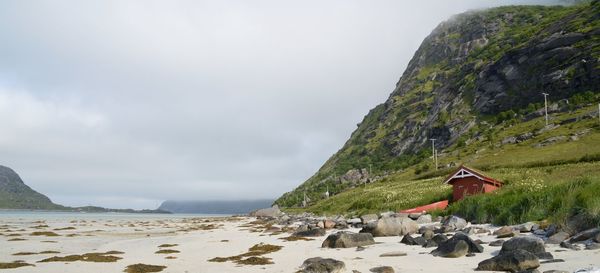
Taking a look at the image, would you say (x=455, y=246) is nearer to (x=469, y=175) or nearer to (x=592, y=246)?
(x=592, y=246)

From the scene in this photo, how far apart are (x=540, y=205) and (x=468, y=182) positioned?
1994 centimetres

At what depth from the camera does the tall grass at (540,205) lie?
16.6 m

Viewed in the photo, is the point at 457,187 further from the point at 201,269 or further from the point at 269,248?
the point at 201,269

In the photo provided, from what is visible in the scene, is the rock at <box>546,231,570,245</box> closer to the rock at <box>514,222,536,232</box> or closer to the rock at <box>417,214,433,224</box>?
the rock at <box>514,222,536,232</box>

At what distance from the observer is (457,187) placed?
138 feet

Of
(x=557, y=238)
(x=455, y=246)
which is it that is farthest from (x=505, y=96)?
(x=455, y=246)

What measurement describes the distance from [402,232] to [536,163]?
2063 inches

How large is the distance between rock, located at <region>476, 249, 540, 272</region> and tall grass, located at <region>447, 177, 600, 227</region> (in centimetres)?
558

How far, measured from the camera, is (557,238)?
1488cm

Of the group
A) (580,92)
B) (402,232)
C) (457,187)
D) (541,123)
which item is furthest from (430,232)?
(580,92)

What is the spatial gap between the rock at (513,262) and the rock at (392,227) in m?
12.1

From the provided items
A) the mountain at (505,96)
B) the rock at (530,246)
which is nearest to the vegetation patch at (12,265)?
the rock at (530,246)

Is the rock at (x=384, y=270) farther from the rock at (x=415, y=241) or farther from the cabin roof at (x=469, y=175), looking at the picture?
the cabin roof at (x=469, y=175)

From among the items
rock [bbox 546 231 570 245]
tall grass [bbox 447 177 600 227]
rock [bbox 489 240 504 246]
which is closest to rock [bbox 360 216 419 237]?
tall grass [bbox 447 177 600 227]
